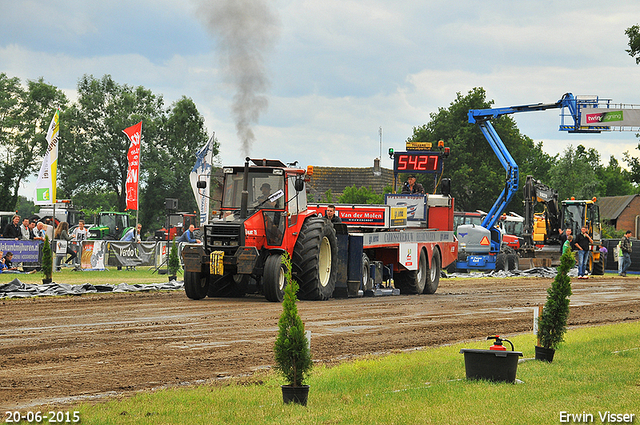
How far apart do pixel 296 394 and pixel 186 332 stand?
508 cm

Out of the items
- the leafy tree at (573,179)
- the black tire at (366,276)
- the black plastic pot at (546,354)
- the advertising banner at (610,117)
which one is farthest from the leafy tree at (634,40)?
the leafy tree at (573,179)

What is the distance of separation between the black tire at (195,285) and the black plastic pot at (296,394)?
34.1 ft

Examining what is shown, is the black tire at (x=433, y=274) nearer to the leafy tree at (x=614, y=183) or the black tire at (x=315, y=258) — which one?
the black tire at (x=315, y=258)

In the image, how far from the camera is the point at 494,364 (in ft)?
24.1

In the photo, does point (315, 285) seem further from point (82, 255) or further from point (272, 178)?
point (82, 255)

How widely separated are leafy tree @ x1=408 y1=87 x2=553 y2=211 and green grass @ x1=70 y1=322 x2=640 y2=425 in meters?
51.9

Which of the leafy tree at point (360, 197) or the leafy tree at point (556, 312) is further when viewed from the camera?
the leafy tree at point (360, 197)

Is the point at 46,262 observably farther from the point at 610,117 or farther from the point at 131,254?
the point at 610,117

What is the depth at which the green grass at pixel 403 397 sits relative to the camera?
5852 mm

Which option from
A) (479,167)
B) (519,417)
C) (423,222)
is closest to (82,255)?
(423,222)

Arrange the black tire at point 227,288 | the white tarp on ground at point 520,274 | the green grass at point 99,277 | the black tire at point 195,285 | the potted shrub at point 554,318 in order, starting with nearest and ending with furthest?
the potted shrub at point 554,318, the black tire at point 195,285, the black tire at point 227,288, the green grass at point 99,277, the white tarp on ground at point 520,274

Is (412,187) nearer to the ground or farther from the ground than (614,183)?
nearer to the ground

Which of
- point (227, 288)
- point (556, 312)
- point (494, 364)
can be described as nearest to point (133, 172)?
point (227, 288)

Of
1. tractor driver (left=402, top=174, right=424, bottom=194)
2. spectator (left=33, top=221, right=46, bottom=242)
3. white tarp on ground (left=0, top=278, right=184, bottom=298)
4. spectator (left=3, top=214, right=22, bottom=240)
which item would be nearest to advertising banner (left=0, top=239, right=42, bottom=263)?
spectator (left=3, top=214, right=22, bottom=240)
